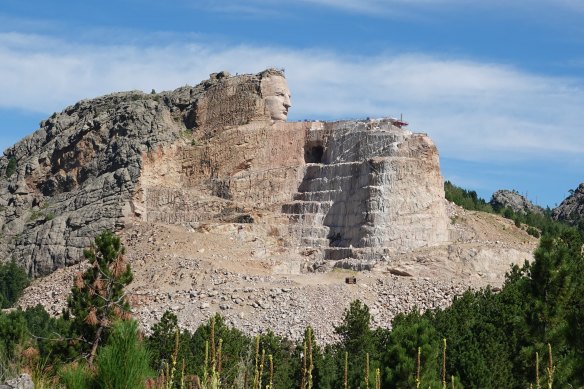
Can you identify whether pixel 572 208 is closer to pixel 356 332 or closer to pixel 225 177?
pixel 225 177

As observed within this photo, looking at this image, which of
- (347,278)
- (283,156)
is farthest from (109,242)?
(283,156)

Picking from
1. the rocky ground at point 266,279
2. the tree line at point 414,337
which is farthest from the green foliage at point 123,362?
the rocky ground at point 266,279

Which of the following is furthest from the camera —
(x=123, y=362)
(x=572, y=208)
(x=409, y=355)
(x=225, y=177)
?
(x=572, y=208)

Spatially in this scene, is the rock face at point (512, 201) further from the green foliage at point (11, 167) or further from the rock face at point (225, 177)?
the green foliage at point (11, 167)

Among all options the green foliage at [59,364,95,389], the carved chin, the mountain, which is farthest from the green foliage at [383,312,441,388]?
the carved chin

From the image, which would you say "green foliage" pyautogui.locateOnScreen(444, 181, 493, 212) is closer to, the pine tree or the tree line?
the tree line

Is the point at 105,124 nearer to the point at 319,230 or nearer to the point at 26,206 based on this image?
the point at 26,206

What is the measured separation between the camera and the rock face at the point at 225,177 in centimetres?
6625

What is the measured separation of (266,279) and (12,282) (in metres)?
20.2

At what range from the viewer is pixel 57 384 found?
11.5 meters

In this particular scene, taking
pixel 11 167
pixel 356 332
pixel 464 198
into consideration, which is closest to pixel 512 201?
pixel 464 198

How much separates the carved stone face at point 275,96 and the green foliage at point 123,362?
65574 millimetres

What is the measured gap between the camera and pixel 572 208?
12731 centimetres

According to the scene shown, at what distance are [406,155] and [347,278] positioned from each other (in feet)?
34.6
